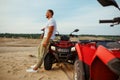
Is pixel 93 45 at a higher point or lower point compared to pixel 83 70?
higher

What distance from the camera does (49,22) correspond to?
933 centimetres

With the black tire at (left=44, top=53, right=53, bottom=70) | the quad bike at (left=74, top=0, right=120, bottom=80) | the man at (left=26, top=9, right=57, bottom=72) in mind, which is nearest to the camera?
the quad bike at (left=74, top=0, right=120, bottom=80)

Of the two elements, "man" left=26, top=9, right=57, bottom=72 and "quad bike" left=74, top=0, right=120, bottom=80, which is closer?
"quad bike" left=74, top=0, right=120, bottom=80

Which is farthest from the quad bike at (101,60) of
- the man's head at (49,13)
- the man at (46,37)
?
the man's head at (49,13)

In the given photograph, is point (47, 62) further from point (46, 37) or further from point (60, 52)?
point (46, 37)

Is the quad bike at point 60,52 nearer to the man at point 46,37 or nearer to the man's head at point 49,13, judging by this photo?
the man at point 46,37

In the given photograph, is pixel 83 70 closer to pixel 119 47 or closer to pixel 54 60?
pixel 119 47

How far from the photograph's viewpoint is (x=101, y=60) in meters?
3.26

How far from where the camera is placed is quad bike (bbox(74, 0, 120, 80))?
284 centimetres

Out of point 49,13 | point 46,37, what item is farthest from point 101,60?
point 49,13

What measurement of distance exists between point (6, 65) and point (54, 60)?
75.2 inches

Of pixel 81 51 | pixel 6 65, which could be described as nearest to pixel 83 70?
pixel 81 51

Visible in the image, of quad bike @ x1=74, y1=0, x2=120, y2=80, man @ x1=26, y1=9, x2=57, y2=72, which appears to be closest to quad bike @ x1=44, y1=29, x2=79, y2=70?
man @ x1=26, y1=9, x2=57, y2=72

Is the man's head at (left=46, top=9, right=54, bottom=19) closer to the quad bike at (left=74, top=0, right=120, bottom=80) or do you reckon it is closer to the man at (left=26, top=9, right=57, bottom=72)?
the man at (left=26, top=9, right=57, bottom=72)
